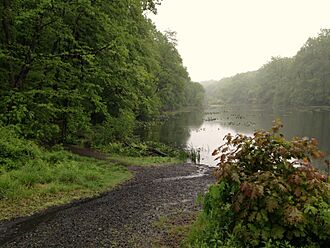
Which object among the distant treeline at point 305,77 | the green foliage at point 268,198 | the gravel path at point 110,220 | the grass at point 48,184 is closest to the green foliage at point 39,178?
the grass at point 48,184

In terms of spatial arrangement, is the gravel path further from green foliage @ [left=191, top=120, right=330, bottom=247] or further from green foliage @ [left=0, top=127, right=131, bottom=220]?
green foliage @ [left=191, top=120, right=330, bottom=247]

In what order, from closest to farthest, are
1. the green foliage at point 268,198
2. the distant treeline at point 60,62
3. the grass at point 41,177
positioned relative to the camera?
the green foliage at point 268,198 < the grass at point 41,177 < the distant treeline at point 60,62

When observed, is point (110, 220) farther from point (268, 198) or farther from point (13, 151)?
point (13, 151)

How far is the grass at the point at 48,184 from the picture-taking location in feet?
32.3

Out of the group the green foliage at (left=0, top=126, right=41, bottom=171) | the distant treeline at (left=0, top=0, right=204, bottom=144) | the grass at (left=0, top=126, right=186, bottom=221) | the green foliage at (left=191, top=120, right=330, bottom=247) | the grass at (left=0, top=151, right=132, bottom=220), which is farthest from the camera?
the distant treeline at (left=0, top=0, right=204, bottom=144)

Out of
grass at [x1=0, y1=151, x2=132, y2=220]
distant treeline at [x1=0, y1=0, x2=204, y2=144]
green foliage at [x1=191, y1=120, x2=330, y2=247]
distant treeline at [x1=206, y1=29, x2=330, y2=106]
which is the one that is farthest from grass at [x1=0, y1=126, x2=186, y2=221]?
distant treeline at [x1=206, y1=29, x2=330, y2=106]

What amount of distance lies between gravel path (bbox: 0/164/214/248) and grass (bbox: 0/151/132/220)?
1.86 feet

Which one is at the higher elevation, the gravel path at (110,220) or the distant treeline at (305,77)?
the distant treeline at (305,77)

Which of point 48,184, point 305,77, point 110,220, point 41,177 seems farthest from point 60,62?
point 305,77

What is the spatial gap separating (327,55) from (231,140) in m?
105

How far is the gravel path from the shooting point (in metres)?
7.66

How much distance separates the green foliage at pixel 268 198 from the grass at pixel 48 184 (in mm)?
5205

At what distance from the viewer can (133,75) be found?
20.0 metres

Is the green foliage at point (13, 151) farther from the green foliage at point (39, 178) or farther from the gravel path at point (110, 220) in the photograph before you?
the gravel path at point (110, 220)
